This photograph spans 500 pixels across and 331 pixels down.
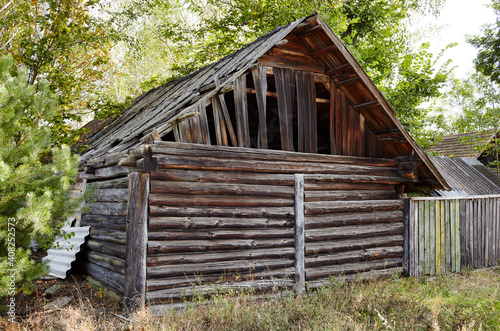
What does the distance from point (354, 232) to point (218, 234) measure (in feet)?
11.2

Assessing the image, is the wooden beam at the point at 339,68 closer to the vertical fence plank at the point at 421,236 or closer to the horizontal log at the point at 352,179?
the horizontal log at the point at 352,179

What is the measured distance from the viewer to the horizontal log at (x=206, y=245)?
20.9 ft

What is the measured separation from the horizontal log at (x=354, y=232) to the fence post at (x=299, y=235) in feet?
0.79

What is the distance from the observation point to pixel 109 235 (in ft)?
24.4

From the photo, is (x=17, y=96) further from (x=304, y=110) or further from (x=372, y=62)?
(x=372, y=62)

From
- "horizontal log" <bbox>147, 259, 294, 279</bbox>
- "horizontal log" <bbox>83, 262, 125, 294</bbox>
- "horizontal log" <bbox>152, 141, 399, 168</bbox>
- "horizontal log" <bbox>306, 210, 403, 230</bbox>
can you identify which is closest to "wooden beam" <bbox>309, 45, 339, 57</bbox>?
"horizontal log" <bbox>152, 141, 399, 168</bbox>

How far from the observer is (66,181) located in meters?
5.61

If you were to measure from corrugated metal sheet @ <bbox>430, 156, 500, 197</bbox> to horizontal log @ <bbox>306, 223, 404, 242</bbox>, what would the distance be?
2428 millimetres

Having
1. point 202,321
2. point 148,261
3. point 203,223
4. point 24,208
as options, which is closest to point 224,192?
point 203,223

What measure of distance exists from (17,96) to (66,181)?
1.42 metres

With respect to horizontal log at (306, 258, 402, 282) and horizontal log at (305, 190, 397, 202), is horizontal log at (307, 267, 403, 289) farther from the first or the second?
horizontal log at (305, 190, 397, 202)

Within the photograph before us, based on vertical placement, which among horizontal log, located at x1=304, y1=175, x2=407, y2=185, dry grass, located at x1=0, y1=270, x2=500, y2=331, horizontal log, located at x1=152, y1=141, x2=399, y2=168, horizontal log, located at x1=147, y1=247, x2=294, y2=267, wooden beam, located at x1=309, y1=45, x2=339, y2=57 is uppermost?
wooden beam, located at x1=309, y1=45, x2=339, y2=57

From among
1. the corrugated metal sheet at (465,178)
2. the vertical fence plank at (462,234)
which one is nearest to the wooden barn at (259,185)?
the vertical fence plank at (462,234)

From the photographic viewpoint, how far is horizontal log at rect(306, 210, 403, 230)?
8141 millimetres
